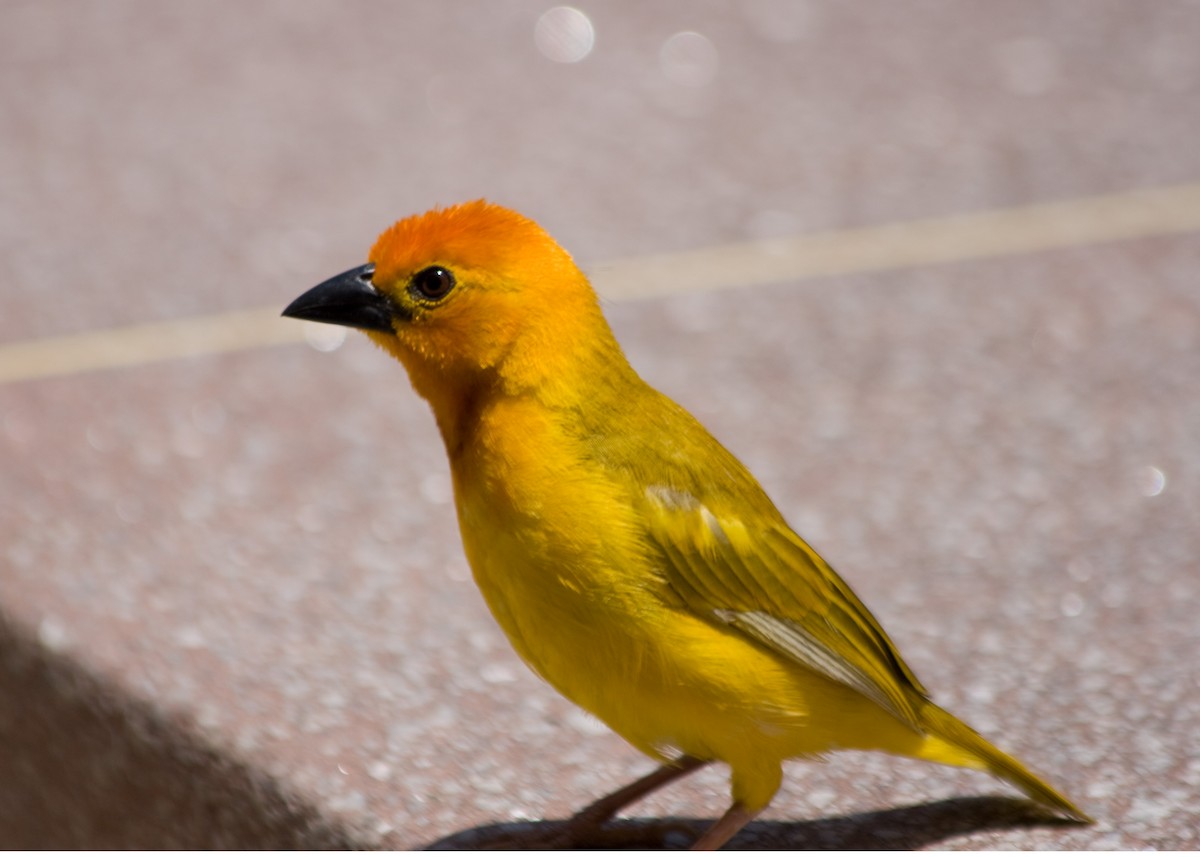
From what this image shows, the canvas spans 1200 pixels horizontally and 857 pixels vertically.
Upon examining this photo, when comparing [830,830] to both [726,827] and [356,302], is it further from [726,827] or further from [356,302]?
[356,302]

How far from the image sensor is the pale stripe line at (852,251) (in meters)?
3.90

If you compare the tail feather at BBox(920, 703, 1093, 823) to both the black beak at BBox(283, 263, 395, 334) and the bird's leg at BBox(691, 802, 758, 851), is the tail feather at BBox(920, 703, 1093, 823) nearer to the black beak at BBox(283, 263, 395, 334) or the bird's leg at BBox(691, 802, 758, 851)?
the bird's leg at BBox(691, 802, 758, 851)

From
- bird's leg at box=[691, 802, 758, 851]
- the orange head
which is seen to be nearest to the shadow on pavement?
bird's leg at box=[691, 802, 758, 851]

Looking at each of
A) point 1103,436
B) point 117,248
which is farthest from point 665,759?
point 117,248

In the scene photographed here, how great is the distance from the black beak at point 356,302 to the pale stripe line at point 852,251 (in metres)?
1.72

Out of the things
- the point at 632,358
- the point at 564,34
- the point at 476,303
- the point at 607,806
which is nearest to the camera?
the point at 476,303

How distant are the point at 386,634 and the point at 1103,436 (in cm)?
160

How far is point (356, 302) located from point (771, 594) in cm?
69

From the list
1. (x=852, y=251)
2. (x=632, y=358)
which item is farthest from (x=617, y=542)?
(x=852, y=251)

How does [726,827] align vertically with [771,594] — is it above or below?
below

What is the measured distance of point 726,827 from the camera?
2131 millimetres

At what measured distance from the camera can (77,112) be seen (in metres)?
4.91

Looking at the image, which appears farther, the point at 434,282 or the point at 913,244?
the point at 913,244

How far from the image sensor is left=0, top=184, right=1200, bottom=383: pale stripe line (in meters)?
3.90
